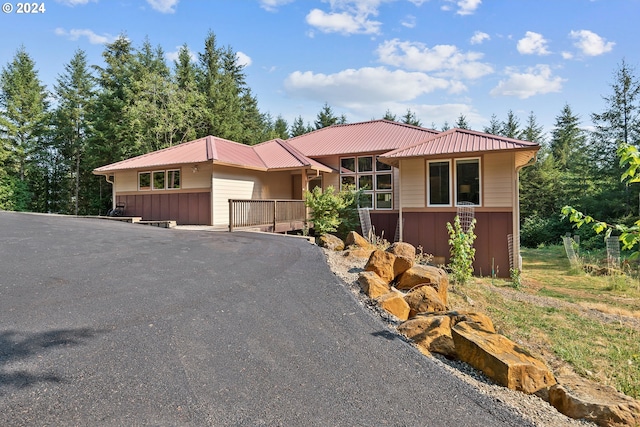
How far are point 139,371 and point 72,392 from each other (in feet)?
1.31

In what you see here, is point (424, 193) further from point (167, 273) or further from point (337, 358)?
point (337, 358)

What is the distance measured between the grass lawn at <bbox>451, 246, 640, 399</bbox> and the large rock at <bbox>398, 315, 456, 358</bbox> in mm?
1349

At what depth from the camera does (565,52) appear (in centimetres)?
1225

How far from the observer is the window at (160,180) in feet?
45.2

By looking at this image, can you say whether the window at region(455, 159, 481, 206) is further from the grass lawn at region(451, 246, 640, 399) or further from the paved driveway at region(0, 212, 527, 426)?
the paved driveway at region(0, 212, 527, 426)

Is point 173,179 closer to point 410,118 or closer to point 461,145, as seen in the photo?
point 461,145

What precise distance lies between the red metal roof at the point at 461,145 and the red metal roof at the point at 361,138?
2.61 m

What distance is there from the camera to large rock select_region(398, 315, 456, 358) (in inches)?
126

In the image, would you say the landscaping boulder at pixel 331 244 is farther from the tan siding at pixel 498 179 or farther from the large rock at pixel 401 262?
the tan siding at pixel 498 179

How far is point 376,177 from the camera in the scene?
46.0 feet

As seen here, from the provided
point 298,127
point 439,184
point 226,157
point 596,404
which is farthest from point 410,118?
point 596,404

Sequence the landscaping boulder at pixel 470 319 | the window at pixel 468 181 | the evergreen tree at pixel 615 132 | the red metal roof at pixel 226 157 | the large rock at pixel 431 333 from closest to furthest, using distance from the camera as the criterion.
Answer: the large rock at pixel 431 333
the landscaping boulder at pixel 470 319
the window at pixel 468 181
the red metal roof at pixel 226 157
the evergreen tree at pixel 615 132

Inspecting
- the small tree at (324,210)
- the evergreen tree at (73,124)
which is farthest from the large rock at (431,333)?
the evergreen tree at (73,124)

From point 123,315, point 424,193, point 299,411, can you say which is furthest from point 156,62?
point 299,411
